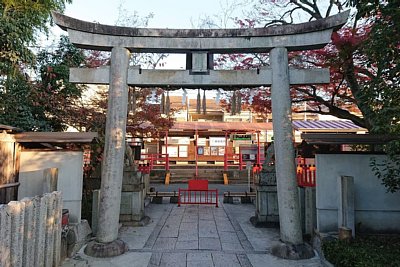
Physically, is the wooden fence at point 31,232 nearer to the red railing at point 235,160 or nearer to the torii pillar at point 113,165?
the torii pillar at point 113,165

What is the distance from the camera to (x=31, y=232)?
4.77 m

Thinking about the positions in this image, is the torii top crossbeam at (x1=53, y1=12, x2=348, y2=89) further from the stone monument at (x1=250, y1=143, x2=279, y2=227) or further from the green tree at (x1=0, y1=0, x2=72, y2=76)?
the stone monument at (x1=250, y1=143, x2=279, y2=227)

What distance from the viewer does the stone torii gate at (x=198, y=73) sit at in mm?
6961

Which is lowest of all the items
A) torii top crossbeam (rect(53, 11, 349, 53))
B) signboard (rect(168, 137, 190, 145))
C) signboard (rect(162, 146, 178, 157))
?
signboard (rect(162, 146, 178, 157))

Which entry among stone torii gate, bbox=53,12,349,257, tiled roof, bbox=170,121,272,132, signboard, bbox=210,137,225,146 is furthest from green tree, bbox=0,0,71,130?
signboard, bbox=210,137,225,146

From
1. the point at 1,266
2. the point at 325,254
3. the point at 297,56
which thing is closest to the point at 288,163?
the point at 325,254

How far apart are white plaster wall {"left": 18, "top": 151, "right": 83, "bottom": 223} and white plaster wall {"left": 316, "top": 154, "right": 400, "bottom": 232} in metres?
5.69

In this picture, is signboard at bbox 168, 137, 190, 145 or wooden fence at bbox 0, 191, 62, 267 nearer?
wooden fence at bbox 0, 191, 62, 267

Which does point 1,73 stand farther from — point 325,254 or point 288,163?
point 325,254

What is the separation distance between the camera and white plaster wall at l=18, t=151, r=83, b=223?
7.22 m

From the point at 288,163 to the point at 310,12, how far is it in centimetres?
610

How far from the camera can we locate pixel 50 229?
5.54 meters

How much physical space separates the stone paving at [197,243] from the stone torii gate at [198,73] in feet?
1.81

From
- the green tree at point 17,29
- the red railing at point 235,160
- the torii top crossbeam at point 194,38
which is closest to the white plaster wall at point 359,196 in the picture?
Answer: the torii top crossbeam at point 194,38
